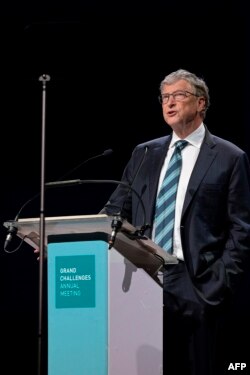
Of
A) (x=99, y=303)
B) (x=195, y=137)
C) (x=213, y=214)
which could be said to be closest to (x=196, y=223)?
(x=213, y=214)

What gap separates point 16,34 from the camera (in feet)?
15.3

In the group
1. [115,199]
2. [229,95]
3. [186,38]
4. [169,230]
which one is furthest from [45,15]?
[169,230]

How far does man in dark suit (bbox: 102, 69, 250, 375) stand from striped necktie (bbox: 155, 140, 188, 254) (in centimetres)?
2

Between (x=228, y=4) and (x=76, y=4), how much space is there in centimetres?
96

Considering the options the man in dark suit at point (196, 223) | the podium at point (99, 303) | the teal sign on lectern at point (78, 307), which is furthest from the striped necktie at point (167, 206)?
the teal sign on lectern at point (78, 307)

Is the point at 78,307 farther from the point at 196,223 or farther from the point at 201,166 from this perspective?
the point at 201,166

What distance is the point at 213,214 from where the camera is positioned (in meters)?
3.28

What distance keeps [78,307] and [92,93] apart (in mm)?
2328

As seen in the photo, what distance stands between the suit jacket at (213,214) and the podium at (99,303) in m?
0.37

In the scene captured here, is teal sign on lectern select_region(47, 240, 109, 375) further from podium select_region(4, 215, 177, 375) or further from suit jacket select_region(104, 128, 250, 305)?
suit jacket select_region(104, 128, 250, 305)

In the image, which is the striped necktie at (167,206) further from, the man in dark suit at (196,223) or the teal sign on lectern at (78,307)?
the teal sign on lectern at (78,307)

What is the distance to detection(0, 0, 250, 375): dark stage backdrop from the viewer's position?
4590mm

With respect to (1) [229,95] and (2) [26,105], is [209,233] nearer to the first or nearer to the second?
(1) [229,95]

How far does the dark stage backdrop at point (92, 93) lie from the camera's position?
15.1 feet
